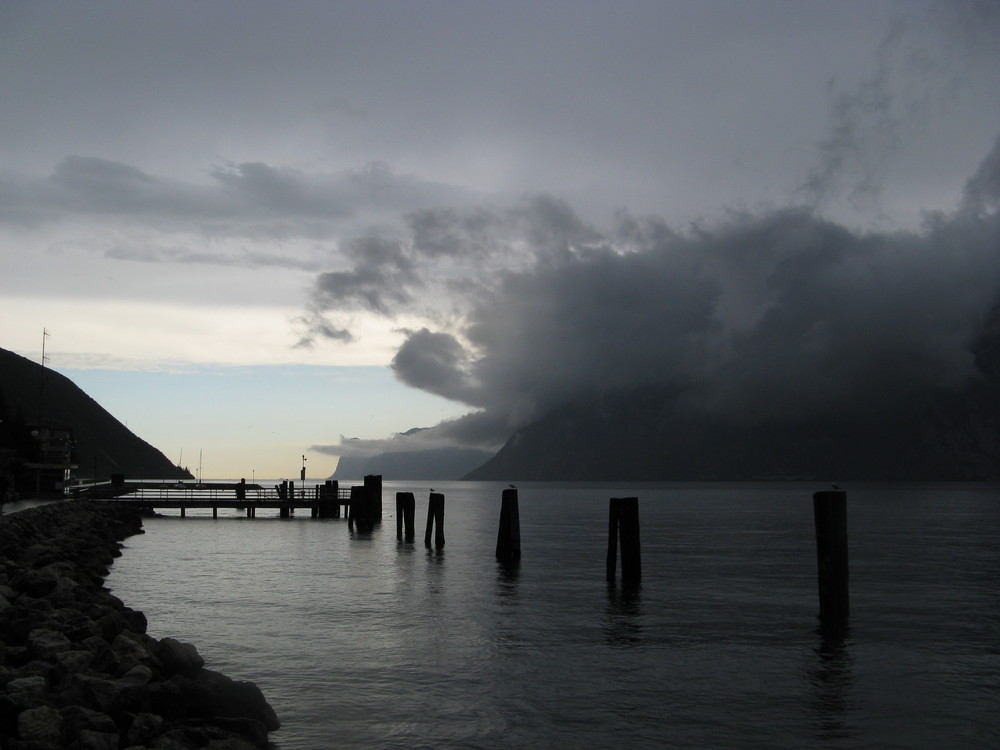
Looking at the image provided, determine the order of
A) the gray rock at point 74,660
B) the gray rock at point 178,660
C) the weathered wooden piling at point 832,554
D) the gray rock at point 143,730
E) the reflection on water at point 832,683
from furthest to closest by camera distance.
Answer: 1. the weathered wooden piling at point 832,554
2. the gray rock at point 178,660
3. the reflection on water at point 832,683
4. the gray rock at point 74,660
5. the gray rock at point 143,730

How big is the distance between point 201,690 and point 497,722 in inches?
199

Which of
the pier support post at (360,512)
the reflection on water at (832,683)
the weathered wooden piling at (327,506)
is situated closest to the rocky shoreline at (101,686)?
the reflection on water at (832,683)

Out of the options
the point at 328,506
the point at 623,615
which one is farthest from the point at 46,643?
the point at 328,506

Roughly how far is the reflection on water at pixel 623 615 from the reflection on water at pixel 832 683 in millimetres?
4514

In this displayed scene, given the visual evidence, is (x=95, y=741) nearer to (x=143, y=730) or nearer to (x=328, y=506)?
(x=143, y=730)

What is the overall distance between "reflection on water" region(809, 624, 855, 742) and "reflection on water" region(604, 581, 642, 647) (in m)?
4.51

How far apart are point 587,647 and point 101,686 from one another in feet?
39.5

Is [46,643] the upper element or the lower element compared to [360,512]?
upper

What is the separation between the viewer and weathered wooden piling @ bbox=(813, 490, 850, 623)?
2489cm

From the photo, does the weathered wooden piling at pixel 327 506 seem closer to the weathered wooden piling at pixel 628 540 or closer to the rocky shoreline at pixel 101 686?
the weathered wooden piling at pixel 628 540

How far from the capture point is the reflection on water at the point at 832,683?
50.9 feet

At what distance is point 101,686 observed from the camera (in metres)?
13.1

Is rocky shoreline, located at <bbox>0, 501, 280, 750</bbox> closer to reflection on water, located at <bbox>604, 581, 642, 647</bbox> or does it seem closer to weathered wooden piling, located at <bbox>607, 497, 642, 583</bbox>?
reflection on water, located at <bbox>604, 581, 642, 647</bbox>

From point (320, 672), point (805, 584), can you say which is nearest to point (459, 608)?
point (320, 672)
